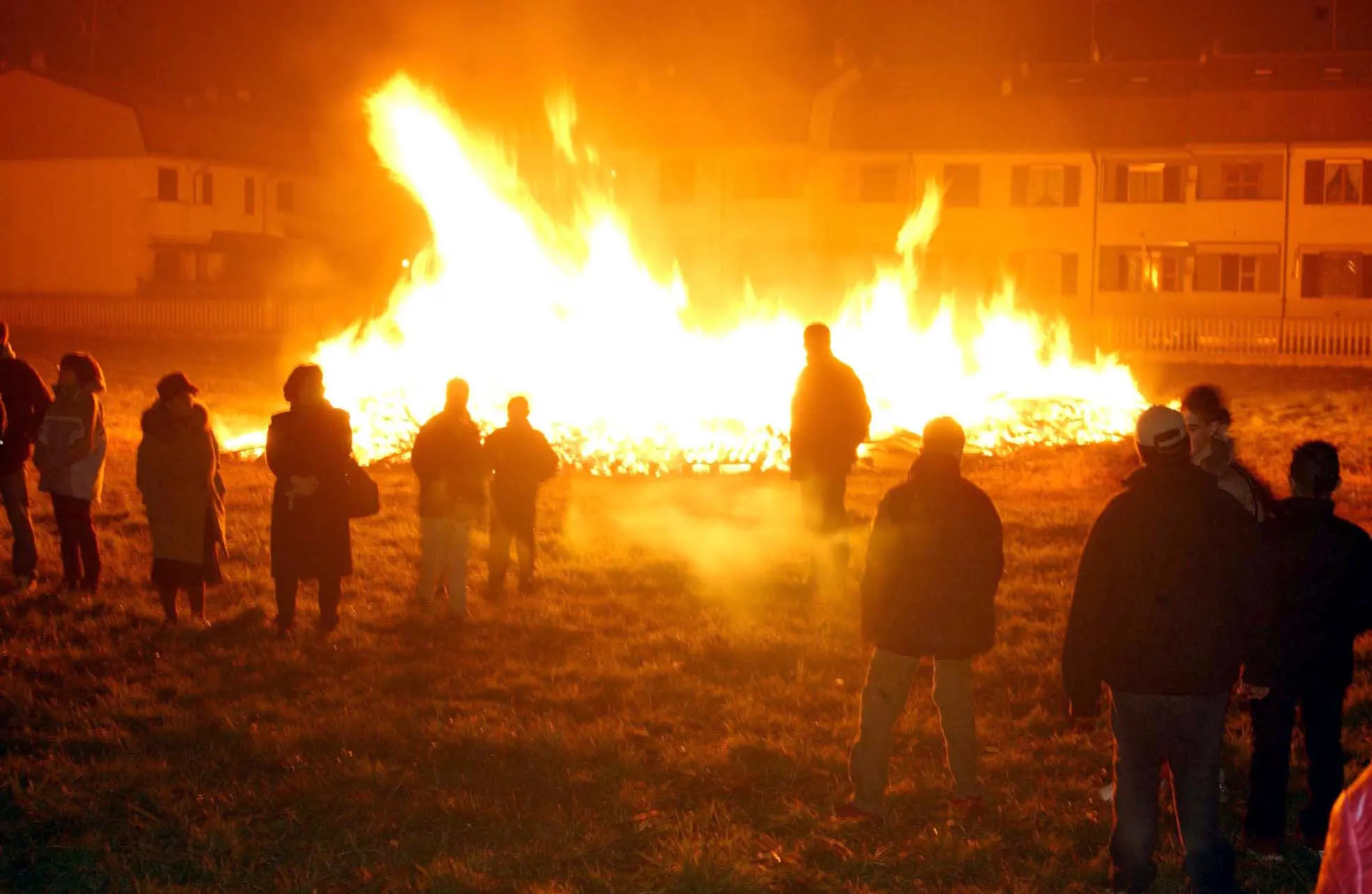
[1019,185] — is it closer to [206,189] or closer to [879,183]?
[879,183]

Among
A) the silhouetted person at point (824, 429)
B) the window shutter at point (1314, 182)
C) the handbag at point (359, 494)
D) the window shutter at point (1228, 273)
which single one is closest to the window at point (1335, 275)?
the window shutter at point (1314, 182)

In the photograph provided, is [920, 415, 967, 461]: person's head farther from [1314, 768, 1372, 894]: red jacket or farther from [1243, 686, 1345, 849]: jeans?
[1314, 768, 1372, 894]: red jacket

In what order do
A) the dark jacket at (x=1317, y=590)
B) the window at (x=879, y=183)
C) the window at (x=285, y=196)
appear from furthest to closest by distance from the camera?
the window at (x=285, y=196) → the window at (x=879, y=183) → the dark jacket at (x=1317, y=590)

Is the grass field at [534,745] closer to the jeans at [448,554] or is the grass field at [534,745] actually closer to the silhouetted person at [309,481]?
the jeans at [448,554]

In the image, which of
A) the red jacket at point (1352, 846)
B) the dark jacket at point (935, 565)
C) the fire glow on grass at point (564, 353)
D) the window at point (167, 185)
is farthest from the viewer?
the window at point (167, 185)

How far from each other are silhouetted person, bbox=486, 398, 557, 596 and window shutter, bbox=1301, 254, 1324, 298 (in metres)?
41.4

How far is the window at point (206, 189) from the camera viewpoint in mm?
53438

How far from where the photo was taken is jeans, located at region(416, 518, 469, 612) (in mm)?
9875

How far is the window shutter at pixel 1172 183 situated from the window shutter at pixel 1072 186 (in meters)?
2.83

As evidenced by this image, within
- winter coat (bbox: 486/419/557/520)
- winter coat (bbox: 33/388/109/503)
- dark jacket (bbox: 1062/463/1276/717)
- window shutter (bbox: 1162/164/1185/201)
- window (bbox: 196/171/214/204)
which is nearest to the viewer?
dark jacket (bbox: 1062/463/1276/717)

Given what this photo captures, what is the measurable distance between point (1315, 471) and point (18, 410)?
8.90 m

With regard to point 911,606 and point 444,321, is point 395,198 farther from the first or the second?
point 911,606

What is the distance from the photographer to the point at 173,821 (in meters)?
6.29

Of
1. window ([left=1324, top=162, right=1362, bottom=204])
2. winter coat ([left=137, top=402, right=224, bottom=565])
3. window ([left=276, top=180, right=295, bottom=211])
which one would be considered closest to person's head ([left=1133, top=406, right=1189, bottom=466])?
winter coat ([left=137, top=402, right=224, bottom=565])
